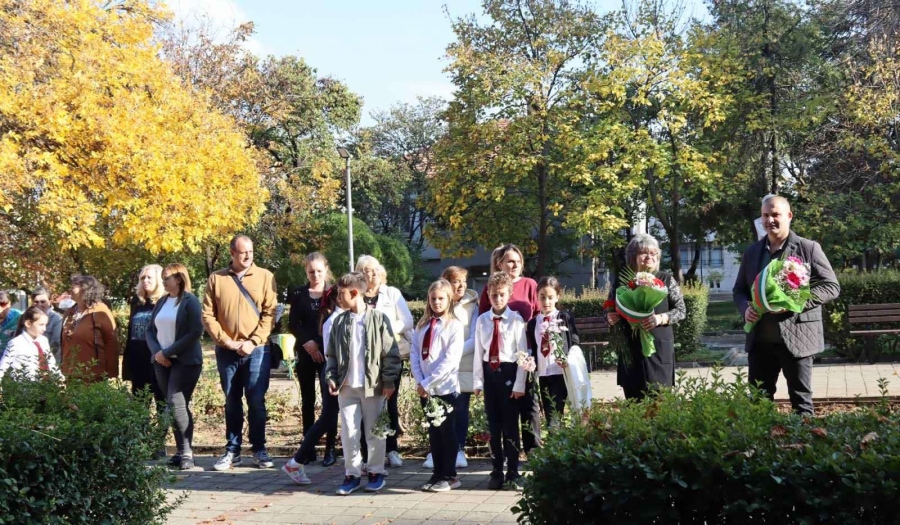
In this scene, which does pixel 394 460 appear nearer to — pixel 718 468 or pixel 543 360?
pixel 543 360

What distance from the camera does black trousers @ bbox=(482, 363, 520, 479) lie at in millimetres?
6895

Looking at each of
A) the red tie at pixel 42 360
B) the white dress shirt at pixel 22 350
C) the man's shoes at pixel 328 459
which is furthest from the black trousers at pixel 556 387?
the white dress shirt at pixel 22 350

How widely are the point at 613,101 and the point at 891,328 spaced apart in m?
11.7

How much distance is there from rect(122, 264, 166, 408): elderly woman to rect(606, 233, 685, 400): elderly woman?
4706mm

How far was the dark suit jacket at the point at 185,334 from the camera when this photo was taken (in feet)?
26.7

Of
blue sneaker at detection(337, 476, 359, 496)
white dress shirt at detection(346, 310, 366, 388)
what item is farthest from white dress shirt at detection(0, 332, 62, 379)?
blue sneaker at detection(337, 476, 359, 496)

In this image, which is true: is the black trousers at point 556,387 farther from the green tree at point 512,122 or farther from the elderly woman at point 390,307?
the green tree at point 512,122

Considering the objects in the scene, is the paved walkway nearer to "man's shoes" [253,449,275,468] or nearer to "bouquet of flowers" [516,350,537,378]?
"man's shoes" [253,449,275,468]

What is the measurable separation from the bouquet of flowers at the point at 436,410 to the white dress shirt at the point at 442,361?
0.10 metres

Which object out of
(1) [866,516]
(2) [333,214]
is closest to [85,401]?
(1) [866,516]

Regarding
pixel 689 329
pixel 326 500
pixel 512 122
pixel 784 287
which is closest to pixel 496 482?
pixel 326 500

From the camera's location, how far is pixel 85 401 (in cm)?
511

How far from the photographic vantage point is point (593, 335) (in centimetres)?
1770

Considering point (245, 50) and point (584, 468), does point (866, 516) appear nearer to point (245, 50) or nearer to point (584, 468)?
point (584, 468)
